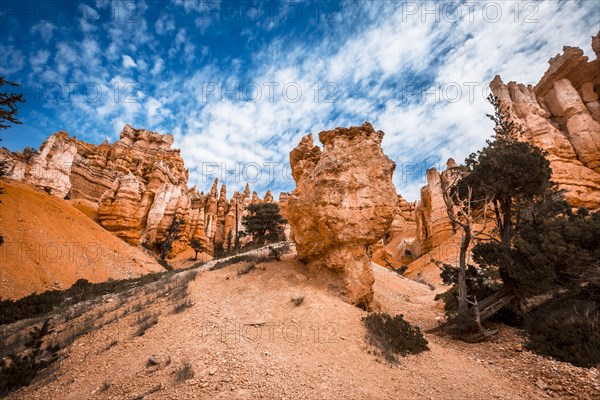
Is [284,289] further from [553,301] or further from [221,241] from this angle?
[221,241]

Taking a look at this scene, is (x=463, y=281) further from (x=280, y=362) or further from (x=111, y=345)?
(x=111, y=345)

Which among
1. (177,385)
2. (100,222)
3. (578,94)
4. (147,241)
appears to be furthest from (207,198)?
(578,94)

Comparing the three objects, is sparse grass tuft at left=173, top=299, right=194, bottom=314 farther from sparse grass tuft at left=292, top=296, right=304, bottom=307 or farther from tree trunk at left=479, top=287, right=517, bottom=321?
tree trunk at left=479, top=287, right=517, bottom=321

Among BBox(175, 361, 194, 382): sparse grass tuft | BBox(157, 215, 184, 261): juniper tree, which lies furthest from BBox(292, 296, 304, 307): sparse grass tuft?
BBox(157, 215, 184, 261): juniper tree

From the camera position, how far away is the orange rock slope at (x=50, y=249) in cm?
1499

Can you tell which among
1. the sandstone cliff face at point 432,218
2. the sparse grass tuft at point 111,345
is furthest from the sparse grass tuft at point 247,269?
the sandstone cliff face at point 432,218

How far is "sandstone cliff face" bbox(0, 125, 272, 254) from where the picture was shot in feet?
92.7

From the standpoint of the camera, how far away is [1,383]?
491 centimetres

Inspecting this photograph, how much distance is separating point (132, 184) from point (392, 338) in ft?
113

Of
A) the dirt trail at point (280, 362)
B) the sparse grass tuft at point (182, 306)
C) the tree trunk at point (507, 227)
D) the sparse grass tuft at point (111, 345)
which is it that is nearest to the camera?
the dirt trail at point (280, 362)

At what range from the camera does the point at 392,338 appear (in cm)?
622

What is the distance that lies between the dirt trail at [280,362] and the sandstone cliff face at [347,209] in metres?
1.30

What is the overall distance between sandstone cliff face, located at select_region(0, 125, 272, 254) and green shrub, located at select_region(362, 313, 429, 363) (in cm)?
3167

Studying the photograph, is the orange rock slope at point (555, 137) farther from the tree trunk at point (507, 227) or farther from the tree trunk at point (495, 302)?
the tree trunk at point (495, 302)
